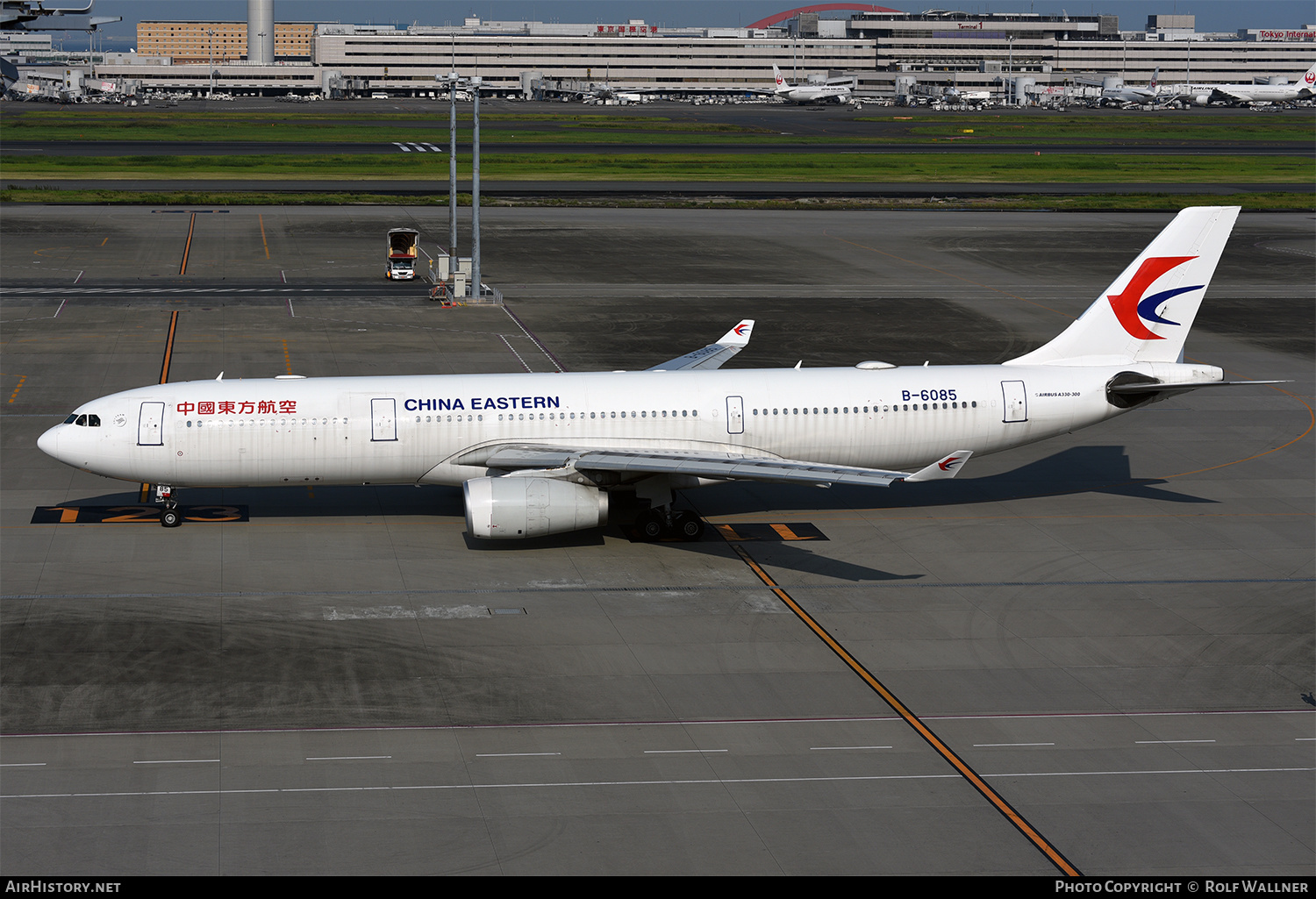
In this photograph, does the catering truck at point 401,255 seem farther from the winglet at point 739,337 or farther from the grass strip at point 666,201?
the winglet at point 739,337

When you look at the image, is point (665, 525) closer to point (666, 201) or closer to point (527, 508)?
point (527, 508)

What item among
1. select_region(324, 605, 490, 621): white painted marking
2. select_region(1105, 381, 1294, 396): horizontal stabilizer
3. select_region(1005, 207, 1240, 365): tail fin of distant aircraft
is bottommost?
select_region(324, 605, 490, 621): white painted marking

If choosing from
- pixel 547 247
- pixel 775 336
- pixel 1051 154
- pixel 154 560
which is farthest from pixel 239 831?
pixel 1051 154

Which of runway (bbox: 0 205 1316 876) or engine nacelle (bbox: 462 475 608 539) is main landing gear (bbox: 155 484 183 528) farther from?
engine nacelle (bbox: 462 475 608 539)

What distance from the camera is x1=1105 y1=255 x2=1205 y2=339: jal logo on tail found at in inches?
1587

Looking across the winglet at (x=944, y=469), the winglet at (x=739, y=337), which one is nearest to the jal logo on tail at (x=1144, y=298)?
the winglet at (x=739, y=337)

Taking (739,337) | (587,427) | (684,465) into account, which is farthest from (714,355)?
(684,465)

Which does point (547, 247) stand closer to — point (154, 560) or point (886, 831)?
point (154, 560)

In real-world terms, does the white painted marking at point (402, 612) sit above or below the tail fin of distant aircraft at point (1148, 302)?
below

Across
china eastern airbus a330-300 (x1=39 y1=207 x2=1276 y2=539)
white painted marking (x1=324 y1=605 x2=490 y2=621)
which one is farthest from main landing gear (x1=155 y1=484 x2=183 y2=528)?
white painted marking (x1=324 y1=605 x2=490 y2=621)

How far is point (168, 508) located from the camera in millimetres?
37000

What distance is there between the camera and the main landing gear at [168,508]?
3675cm

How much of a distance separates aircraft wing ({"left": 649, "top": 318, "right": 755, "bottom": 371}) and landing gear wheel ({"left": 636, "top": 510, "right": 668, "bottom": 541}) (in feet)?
25.1

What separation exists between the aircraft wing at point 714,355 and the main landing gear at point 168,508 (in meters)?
15.7
